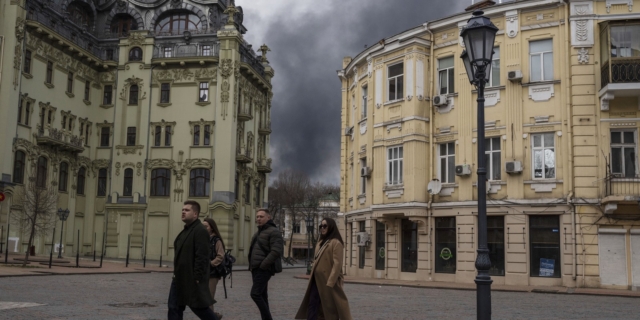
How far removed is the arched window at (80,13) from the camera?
51125mm

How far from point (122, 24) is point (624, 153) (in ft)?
134

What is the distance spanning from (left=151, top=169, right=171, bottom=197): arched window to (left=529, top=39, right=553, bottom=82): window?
31.2 m

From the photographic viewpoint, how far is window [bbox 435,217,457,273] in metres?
27.8

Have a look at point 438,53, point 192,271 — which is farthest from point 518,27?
point 192,271

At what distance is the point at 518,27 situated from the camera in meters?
27.2

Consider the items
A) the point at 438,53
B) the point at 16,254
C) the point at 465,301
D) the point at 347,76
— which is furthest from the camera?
the point at 16,254

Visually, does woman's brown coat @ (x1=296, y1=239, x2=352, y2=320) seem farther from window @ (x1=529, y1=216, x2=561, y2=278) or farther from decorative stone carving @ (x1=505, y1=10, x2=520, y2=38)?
decorative stone carving @ (x1=505, y1=10, x2=520, y2=38)

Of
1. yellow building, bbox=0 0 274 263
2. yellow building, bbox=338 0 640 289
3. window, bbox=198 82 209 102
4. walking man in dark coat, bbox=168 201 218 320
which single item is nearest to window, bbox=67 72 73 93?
yellow building, bbox=0 0 274 263

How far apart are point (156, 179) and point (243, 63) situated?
1089cm

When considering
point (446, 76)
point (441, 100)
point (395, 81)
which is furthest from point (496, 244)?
point (395, 81)

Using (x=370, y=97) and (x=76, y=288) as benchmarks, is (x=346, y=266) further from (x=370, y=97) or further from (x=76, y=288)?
(x=76, y=288)

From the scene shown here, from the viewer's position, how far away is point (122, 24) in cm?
5428

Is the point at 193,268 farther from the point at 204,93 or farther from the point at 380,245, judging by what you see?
the point at 204,93

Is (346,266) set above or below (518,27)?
below
